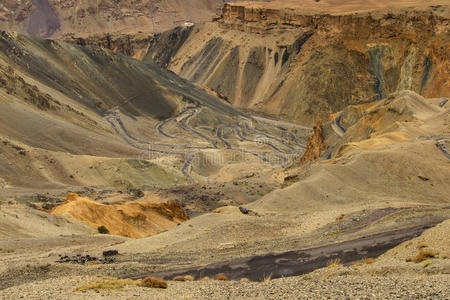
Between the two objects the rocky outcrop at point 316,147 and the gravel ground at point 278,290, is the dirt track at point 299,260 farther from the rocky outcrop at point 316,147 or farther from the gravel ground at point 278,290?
the rocky outcrop at point 316,147

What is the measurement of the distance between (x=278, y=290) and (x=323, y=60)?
108 m

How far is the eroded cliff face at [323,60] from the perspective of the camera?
113m

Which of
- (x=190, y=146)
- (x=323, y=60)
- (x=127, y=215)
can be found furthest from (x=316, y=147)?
(x=323, y=60)

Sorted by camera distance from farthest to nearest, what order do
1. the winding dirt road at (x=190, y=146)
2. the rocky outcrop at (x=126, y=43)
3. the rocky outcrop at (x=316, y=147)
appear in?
the rocky outcrop at (x=126, y=43), the winding dirt road at (x=190, y=146), the rocky outcrop at (x=316, y=147)

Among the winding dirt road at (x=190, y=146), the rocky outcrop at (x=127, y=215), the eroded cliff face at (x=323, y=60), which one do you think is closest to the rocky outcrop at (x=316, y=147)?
the winding dirt road at (x=190, y=146)

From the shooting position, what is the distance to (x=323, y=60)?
396ft

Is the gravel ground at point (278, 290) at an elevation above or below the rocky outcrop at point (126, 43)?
below

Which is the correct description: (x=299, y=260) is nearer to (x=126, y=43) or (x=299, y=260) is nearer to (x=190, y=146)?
(x=190, y=146)

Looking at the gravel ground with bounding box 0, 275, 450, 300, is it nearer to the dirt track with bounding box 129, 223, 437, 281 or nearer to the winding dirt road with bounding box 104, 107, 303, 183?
the dirt track with bounding box 129, 223, 437, 281

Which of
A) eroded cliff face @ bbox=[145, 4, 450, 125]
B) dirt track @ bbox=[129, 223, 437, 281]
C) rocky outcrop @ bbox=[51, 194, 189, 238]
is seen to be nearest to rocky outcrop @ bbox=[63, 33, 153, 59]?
eroded cliff face @ bbox=[145, 4, 450, 125]

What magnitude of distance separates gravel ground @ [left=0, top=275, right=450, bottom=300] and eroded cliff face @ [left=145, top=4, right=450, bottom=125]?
3756 inches

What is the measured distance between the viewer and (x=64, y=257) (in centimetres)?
2464

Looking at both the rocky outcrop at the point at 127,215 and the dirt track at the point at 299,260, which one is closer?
the dirt track at the point at 299,260

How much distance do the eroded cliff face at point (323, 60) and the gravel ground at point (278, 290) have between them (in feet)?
313
